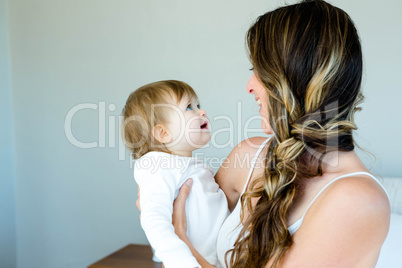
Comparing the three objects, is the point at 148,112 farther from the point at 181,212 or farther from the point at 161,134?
the point at 181,212

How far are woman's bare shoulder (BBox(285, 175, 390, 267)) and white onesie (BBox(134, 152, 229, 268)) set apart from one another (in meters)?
0.40

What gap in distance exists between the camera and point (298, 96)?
3.31 feet

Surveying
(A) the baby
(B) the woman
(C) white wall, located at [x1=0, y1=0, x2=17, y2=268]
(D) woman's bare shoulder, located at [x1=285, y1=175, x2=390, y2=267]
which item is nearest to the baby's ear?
(A) the baby

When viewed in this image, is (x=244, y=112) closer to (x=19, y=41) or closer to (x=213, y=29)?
(x=213, y=29)

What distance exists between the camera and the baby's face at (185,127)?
4.50 ft

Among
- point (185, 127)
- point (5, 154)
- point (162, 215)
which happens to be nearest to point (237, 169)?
point (185, 127)

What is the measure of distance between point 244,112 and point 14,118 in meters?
1.66

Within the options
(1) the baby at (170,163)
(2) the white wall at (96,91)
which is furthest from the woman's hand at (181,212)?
(2) the white wall at (96,91)

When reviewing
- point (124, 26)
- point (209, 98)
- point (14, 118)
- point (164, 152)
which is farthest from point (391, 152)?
point (14, 118)

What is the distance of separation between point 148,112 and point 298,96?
1.88 feet

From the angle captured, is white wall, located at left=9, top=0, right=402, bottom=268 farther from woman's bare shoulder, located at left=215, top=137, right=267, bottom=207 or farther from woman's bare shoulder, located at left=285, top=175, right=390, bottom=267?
woman's bare shoulder, located at left=285, top=175, right=390, bottom=267

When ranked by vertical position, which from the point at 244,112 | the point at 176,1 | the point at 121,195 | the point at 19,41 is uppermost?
the point at 176,1

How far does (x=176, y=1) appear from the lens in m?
2.46

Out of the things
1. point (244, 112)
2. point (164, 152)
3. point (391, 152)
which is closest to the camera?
point (164, 152)
